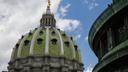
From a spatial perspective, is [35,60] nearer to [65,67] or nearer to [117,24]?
[65,67]

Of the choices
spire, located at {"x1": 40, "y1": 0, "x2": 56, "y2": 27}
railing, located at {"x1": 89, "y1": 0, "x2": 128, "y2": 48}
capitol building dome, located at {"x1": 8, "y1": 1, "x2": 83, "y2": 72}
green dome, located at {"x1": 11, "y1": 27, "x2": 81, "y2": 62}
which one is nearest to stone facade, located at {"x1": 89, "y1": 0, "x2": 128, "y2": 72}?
railing, located at {"x1": 89, "y1": 0, "x2": 128, "y2": 48}

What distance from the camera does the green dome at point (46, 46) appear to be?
77.2m

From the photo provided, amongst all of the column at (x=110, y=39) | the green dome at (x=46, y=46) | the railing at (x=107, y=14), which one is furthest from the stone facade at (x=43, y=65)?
the column at (x=110, y=39)

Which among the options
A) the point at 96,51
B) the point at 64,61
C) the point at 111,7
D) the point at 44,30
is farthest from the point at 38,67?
the point at 111,7

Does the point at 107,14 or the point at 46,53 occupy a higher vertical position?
the point at 46,53

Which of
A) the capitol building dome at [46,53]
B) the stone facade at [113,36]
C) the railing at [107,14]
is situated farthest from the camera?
the capitol building dome at [46,53]

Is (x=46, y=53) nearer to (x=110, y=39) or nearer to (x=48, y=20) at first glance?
(x=48, y=20)

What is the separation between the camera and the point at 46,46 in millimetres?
78062

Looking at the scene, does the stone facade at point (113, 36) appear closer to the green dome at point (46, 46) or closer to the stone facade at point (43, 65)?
the stone facade at point (43, 65)

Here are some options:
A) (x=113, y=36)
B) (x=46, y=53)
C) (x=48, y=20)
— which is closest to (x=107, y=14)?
(x=113, y=36)

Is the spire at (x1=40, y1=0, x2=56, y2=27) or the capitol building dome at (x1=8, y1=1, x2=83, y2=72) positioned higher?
the spire at (x1=40, y1=0, x2=56, y2=27)

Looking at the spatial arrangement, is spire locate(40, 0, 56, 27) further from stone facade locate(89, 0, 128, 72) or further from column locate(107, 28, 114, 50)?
column locate(107, 28, 114, 50)

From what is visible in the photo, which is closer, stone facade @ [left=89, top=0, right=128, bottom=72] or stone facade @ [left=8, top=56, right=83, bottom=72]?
stone facade @ [left=89, top=0, right=128, bottom=72]

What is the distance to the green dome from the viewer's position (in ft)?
253
